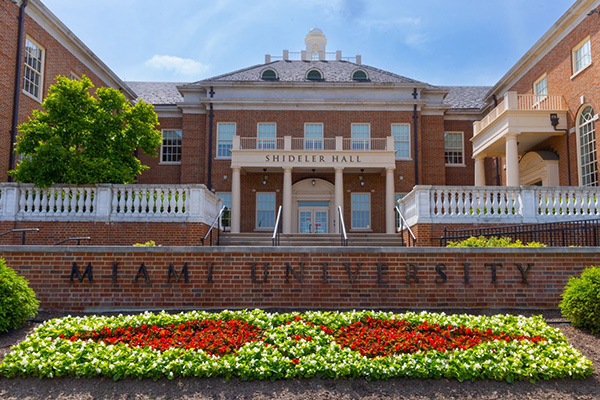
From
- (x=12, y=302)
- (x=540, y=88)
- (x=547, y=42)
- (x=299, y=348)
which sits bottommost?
(x=299, y=348)

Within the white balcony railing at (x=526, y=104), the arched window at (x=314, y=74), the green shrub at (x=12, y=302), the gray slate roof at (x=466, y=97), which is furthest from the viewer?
the gray slate roof at (x=466, y=97)

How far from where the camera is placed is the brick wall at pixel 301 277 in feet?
28.7

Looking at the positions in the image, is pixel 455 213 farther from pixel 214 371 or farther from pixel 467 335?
pixel 214 371

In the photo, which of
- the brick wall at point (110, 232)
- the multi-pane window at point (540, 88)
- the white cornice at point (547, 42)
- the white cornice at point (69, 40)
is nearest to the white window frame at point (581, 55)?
the white cornice at point (547, 42)

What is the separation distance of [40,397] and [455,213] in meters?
12.0

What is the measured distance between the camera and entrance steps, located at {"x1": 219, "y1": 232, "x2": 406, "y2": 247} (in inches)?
648

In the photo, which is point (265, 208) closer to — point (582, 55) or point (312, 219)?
point (312, 219)

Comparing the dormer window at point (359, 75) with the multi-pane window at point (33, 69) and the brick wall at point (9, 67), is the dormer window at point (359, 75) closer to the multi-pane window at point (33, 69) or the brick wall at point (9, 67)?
the brick wall at point (9, 67)

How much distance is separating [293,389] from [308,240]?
36.8 feet

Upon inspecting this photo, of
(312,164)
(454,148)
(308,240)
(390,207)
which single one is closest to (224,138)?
(312,164)

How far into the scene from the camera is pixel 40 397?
5477 millimetres

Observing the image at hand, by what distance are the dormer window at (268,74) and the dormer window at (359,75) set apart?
436cm

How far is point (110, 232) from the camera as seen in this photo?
1443cm

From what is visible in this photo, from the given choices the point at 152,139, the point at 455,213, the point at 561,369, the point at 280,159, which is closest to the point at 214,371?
the point at 561,369
